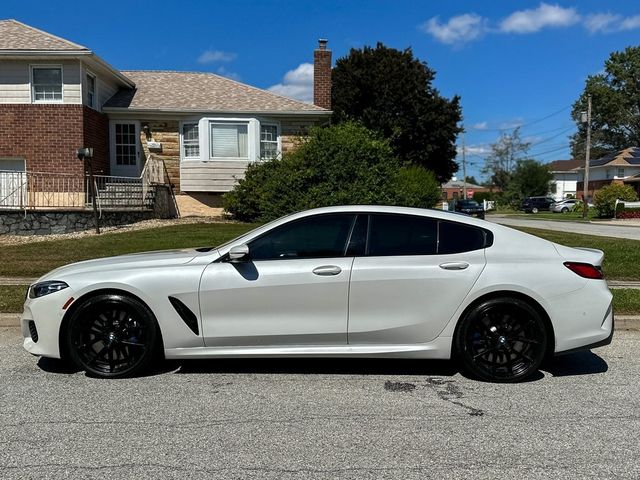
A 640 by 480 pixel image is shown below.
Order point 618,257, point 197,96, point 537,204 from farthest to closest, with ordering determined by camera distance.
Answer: point 537,204
point 197,96
point 618,257

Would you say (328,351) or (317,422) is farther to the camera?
(328,351)

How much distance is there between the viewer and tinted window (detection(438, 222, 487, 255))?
513cm

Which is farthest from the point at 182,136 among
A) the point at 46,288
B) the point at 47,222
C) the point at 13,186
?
the point at 46,288

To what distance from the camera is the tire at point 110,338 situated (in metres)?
5.00

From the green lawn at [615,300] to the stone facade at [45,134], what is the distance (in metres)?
11.3

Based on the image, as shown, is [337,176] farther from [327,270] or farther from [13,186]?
[13,186]

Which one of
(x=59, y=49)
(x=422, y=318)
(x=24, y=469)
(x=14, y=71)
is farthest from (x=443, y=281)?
(x=14, y=71)

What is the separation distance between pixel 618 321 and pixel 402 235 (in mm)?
→ 3634

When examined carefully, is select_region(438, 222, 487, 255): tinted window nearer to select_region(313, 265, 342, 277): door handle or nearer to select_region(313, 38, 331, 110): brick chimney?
select_region(313, 265, 342, 277): door handle

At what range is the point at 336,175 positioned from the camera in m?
14.8

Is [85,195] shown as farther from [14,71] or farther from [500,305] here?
[500,305]

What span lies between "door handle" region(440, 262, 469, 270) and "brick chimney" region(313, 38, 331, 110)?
18735mm

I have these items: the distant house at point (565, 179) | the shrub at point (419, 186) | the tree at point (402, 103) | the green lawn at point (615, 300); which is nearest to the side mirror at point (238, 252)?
the green lawn at point (615, 300)

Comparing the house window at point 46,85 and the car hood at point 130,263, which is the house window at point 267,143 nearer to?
the house window at point 46,85
